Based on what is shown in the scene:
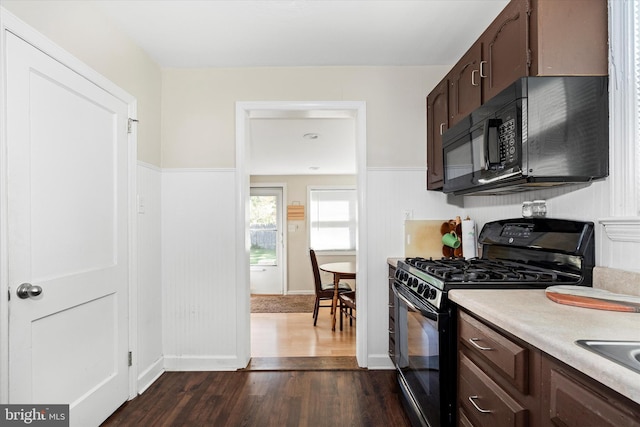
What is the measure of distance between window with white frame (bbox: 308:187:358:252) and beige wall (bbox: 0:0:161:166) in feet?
13.8

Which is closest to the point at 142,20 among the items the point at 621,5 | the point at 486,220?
the point at 621,5

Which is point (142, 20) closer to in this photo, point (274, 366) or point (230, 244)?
point (230, 244)

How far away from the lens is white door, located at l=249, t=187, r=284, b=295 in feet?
21.4

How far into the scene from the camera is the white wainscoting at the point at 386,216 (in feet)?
8.63

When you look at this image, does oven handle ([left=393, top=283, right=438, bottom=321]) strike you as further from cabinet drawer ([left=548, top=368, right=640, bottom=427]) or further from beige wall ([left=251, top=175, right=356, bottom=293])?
beige wall ([left=251, top=175, right=356, bottom=293])

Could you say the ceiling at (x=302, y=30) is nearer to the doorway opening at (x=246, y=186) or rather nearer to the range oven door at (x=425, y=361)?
the doorway opening at (x=246, y=186)

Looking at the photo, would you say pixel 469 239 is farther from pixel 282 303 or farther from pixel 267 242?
pixel 267 242

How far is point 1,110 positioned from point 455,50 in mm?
2602

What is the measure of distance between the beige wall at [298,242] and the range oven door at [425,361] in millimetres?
4456

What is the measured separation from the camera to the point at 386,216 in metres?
2.66

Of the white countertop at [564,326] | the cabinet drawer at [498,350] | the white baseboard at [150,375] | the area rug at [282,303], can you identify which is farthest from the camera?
the area rug at [282,303]

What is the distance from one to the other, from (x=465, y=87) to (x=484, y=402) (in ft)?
5.45

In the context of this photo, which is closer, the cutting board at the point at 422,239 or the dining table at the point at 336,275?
the cutting board at the point at 422,239

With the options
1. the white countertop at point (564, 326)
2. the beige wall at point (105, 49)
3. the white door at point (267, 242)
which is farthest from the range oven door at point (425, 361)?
the white door at point (267, 242)
